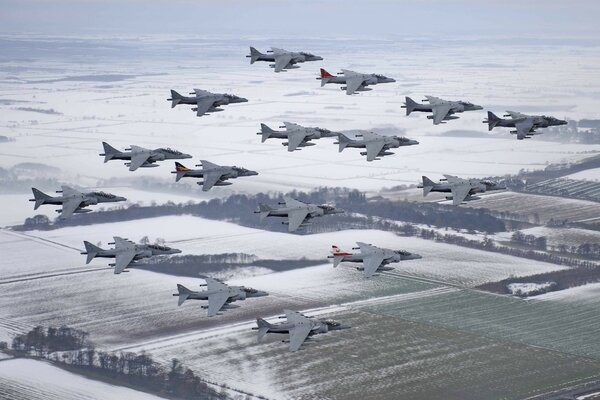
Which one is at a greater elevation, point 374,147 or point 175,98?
point 175,98

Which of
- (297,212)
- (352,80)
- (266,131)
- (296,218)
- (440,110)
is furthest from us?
(352,80)

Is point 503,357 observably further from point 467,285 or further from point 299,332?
point 299,332

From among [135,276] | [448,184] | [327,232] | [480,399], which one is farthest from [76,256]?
[448,184]

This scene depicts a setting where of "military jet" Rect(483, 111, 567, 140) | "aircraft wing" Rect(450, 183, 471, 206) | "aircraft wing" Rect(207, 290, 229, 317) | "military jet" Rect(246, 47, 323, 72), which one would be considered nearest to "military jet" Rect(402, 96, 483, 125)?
"military jet" Rect(483, 111, 567, 140)

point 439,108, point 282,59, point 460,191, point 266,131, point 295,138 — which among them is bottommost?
point 460,191

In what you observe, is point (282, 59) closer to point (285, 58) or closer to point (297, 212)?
point (285, 58)

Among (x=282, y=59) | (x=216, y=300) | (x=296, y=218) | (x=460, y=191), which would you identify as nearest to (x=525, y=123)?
(x=460, y=191)
